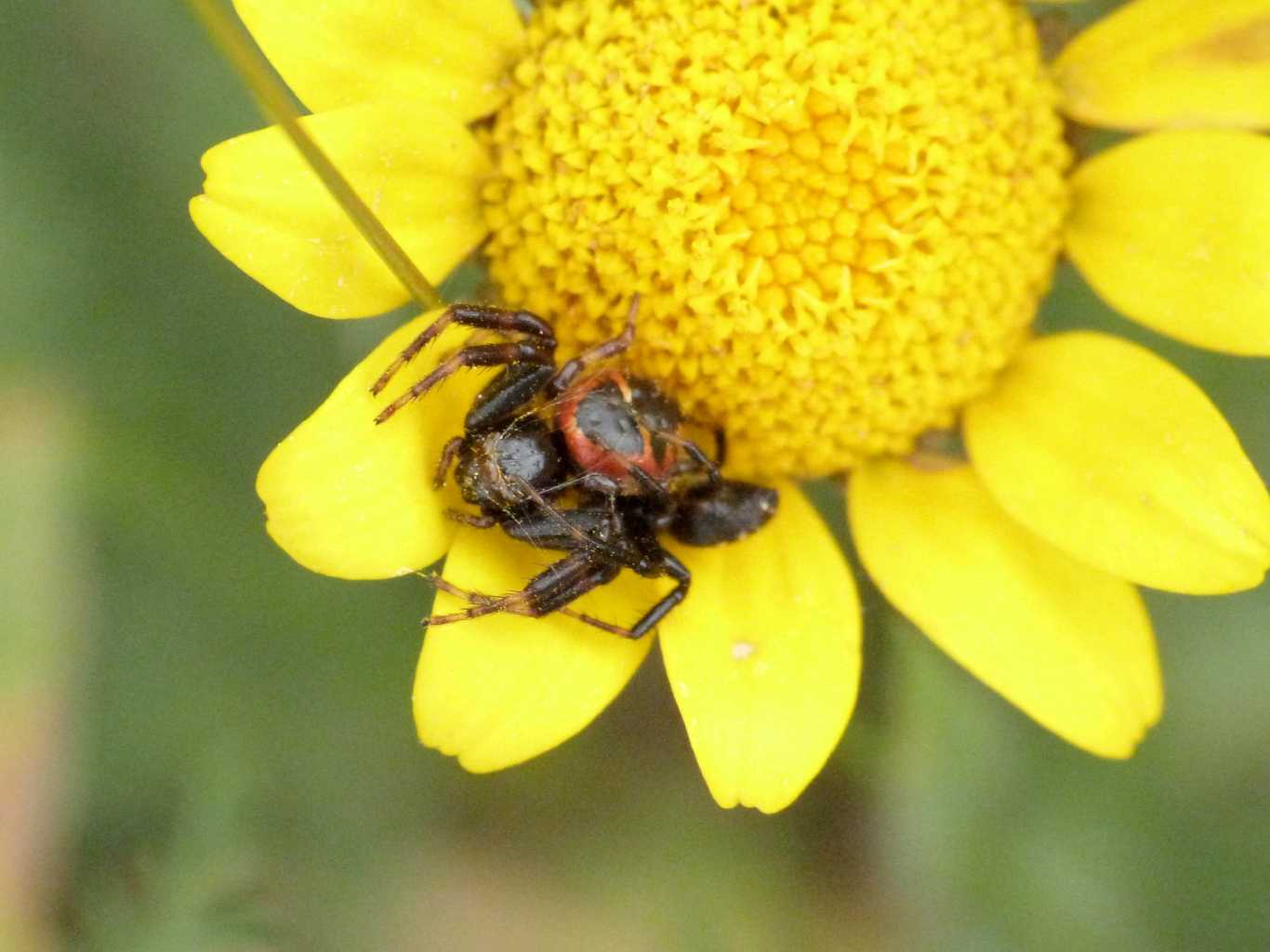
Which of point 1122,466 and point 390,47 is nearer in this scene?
point 390,47

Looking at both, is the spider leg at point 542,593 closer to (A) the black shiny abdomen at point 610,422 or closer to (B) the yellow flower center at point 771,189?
(A) the black shiny abdomen at point 610,422

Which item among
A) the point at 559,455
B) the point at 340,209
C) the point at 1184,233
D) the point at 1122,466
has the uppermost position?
the point at 340,209

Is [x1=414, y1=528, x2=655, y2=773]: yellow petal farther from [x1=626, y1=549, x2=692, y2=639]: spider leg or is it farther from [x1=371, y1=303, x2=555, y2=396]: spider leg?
[x1=371, y1=303, x2=555, y2=396]: spider leg

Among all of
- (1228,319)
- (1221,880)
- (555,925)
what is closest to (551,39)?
(1228,319)

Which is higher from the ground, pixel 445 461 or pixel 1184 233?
pixel 445 461

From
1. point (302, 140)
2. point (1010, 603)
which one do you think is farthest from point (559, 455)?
point (1010, 603)

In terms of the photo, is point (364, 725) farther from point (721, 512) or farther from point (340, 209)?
point (340, 209)
